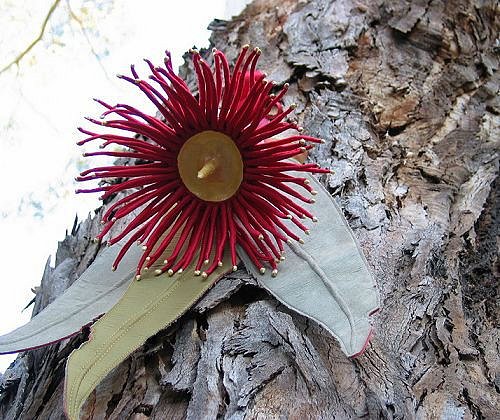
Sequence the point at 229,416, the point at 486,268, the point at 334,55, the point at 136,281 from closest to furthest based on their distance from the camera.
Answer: the point at 229,416
the point at 136,281
the point at 486,268
the point at 334,55

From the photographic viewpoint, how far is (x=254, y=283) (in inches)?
21.4

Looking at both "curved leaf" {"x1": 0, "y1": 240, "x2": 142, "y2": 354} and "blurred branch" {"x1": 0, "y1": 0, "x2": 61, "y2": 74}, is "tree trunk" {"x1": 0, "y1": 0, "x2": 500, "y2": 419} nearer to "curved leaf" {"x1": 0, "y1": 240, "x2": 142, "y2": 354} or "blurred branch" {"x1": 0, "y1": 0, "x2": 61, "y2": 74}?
"curved leaf" {"x1": 0, "y1": 240, "x2": 142, "y2": 354}

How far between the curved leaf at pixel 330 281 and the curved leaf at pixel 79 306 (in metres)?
0.11

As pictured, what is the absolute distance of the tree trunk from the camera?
0.47m

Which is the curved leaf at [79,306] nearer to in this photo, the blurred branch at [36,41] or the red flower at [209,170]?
the red flower at [209,170]

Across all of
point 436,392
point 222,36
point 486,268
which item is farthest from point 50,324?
point 222,36

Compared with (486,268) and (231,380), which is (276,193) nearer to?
(231,380)

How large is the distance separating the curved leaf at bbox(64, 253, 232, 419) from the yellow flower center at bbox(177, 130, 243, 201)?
0.06m

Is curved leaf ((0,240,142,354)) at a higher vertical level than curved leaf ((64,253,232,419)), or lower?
higher

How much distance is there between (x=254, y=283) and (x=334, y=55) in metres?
0.45

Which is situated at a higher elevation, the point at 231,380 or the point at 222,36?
the point at 222,36

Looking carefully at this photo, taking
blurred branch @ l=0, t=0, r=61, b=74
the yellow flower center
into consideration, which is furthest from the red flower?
blurred branch @ l=0, t=0, r=61, b=74

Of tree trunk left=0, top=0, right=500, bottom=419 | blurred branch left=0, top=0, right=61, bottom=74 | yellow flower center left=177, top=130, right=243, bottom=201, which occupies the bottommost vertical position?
tree trunk left=0, top=0, right=500, bottom=419

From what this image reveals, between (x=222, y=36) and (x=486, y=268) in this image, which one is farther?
(x=222, y=36)
